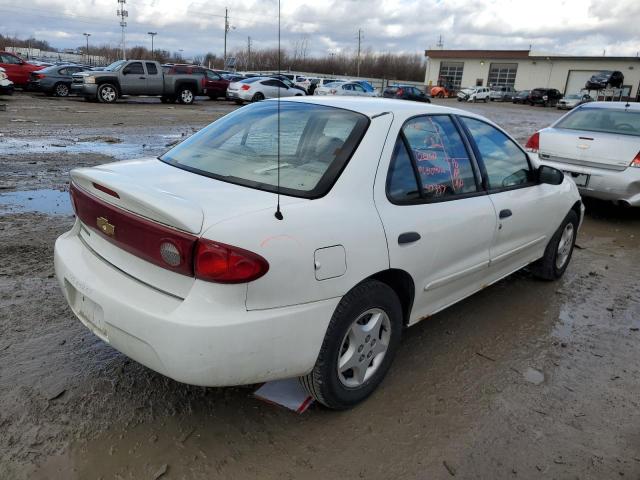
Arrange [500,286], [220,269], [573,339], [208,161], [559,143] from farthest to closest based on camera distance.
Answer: [559,143] → [500,286] → [573,339] → [208,161] → [220,269]

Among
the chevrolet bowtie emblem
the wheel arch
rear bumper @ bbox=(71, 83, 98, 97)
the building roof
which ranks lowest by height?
rear bumper @ bbox=(71, 83, 98, 97)

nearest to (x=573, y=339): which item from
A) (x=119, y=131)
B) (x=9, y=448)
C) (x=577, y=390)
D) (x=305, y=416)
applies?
(x=577, y=390)

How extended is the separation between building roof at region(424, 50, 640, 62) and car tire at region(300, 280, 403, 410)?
200 ft

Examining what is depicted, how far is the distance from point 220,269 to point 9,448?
4.34 ft

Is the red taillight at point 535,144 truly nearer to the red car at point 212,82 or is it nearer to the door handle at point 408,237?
the door handle at point 408,237

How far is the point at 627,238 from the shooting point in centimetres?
644

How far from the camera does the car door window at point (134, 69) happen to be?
70.1ft

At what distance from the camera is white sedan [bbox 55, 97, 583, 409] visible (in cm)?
216

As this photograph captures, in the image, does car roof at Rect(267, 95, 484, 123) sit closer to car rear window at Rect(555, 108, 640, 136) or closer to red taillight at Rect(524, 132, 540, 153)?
red taillight at Rect(524, 132, 540, 153)

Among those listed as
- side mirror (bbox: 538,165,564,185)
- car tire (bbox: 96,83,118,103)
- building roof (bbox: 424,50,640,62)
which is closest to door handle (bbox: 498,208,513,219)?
side mirror (bbox: 538,165,564,185)

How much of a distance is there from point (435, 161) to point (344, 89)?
2429 cm

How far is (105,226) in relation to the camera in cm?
253

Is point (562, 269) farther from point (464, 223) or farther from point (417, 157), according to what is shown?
point (417, 157)

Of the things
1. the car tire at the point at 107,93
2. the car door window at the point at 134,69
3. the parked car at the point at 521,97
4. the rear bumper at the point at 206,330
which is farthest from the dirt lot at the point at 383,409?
the parked car at the point at 521,97
